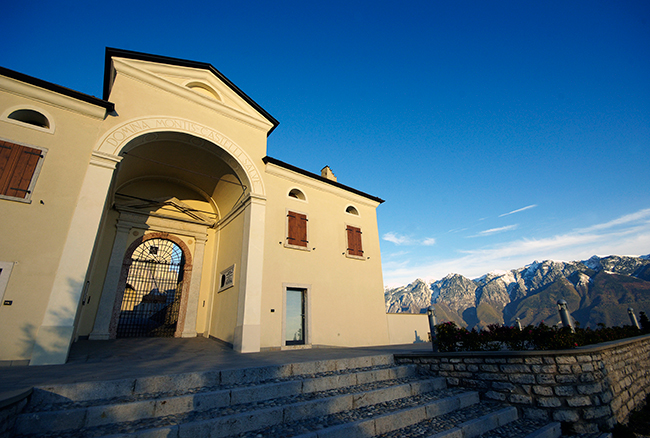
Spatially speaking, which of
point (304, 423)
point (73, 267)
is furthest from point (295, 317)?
point (304, 423)

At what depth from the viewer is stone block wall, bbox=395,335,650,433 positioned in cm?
488

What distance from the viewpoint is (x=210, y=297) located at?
479 inches

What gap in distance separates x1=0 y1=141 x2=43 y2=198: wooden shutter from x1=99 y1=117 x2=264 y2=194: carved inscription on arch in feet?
4.69

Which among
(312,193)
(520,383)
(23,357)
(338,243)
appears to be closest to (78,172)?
(23,357)

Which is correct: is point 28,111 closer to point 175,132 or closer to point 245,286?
point 175,132

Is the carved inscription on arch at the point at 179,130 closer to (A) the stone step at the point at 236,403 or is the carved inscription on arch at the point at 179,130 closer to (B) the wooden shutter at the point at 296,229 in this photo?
(B) the wooden shutter at the point at 296,229

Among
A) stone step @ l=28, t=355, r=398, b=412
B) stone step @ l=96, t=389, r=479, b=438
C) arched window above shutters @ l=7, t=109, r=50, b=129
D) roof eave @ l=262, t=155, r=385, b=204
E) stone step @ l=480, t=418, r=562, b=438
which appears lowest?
stone step @ l=480, t=418, r=562, b=438

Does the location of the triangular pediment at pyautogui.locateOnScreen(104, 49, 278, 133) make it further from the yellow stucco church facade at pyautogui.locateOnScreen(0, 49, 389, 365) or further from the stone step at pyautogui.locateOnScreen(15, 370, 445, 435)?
the stone step at pyautogui.locateOnScreen(15, 370, 445, 435)

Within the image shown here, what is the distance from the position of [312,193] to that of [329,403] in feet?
29.9

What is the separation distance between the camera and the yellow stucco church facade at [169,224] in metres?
6.47

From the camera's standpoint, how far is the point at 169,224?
12.6 metres

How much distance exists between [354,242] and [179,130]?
26.8ft

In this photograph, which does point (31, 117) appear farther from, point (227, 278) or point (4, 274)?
point (227, 278)

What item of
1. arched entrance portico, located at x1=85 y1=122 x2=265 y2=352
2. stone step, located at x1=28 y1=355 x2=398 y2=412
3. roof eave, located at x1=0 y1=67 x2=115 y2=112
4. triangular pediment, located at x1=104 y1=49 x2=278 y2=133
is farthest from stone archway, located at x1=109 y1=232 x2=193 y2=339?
stone step, located at x1=28 y1=355 x2=398 y2=412
